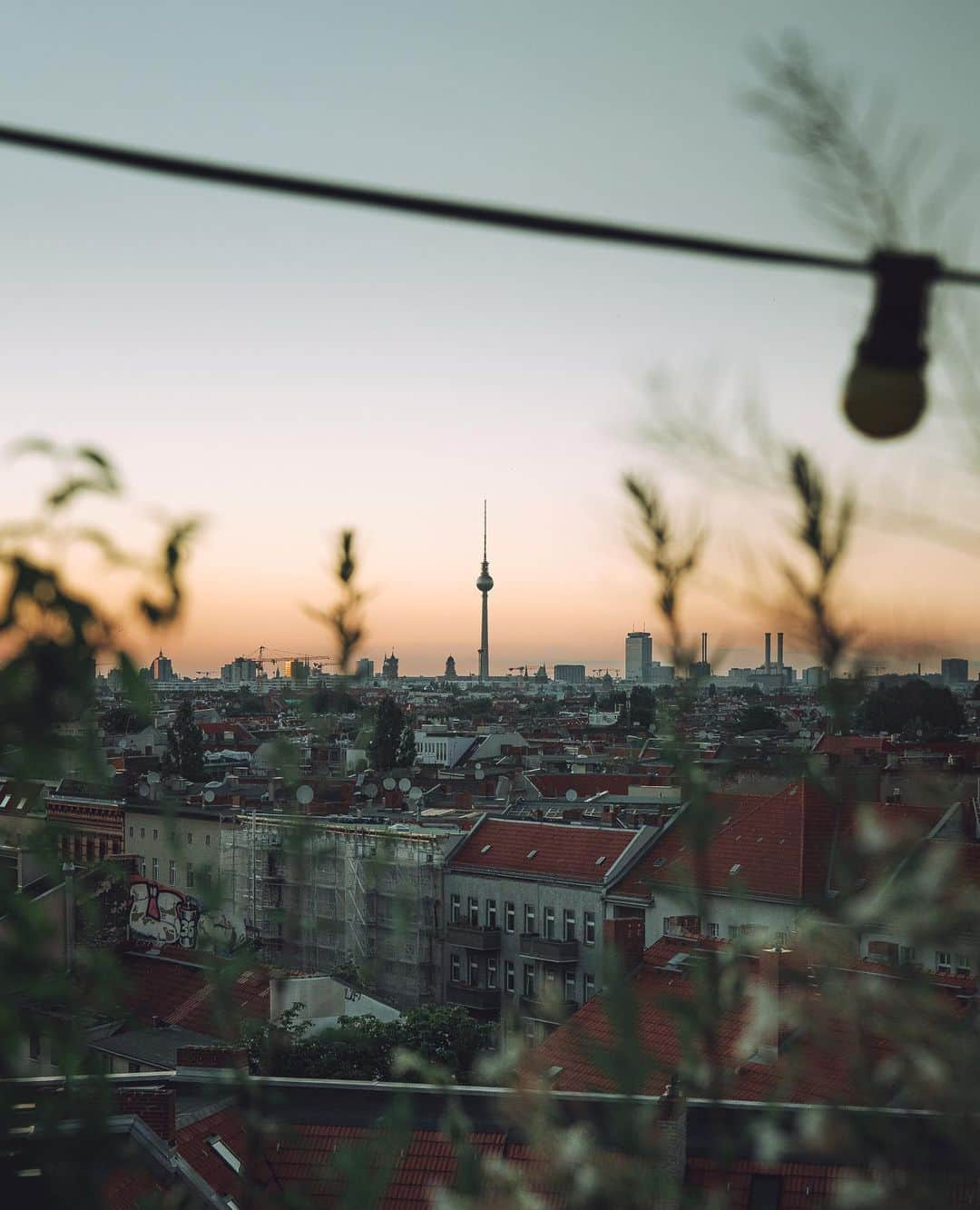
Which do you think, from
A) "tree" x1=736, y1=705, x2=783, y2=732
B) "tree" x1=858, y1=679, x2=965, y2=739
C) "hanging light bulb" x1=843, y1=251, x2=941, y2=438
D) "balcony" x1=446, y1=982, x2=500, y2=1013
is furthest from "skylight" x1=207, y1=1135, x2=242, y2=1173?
"balcony" x1=446, y1=982, x2=500, y2=1013

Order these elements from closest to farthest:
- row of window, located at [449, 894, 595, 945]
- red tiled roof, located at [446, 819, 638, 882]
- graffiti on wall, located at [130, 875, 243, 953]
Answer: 1. graffiti on wall, located at [130, 875, 243, 953]
2. row of window, located at [449, 894, 595, 945]
3. red tiled roof, located at [446, 819, 638, 882]

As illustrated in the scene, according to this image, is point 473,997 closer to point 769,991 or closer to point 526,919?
point 526,919

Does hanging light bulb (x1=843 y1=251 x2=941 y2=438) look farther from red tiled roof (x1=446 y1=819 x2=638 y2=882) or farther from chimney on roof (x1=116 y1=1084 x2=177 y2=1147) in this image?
red tiled roof (x1=446 y1=819 x2=638 y2=882)

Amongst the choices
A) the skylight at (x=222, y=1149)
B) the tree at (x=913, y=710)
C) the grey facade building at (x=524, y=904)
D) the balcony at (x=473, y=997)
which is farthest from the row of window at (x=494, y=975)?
the tree at (x=913, y=710)

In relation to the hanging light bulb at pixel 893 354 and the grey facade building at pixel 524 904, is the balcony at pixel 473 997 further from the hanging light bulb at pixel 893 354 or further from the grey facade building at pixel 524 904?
the hanging light bulb at pixel 893 354

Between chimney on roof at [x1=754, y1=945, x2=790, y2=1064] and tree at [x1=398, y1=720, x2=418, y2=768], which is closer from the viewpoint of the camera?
chimney on roof at [x1=754, y1=945, x2=790, y2=1064]

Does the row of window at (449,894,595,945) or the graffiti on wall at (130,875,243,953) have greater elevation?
the graffiti on wall at (130,875,243,953)

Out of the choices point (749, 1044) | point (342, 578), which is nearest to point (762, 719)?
point (342, 578)
